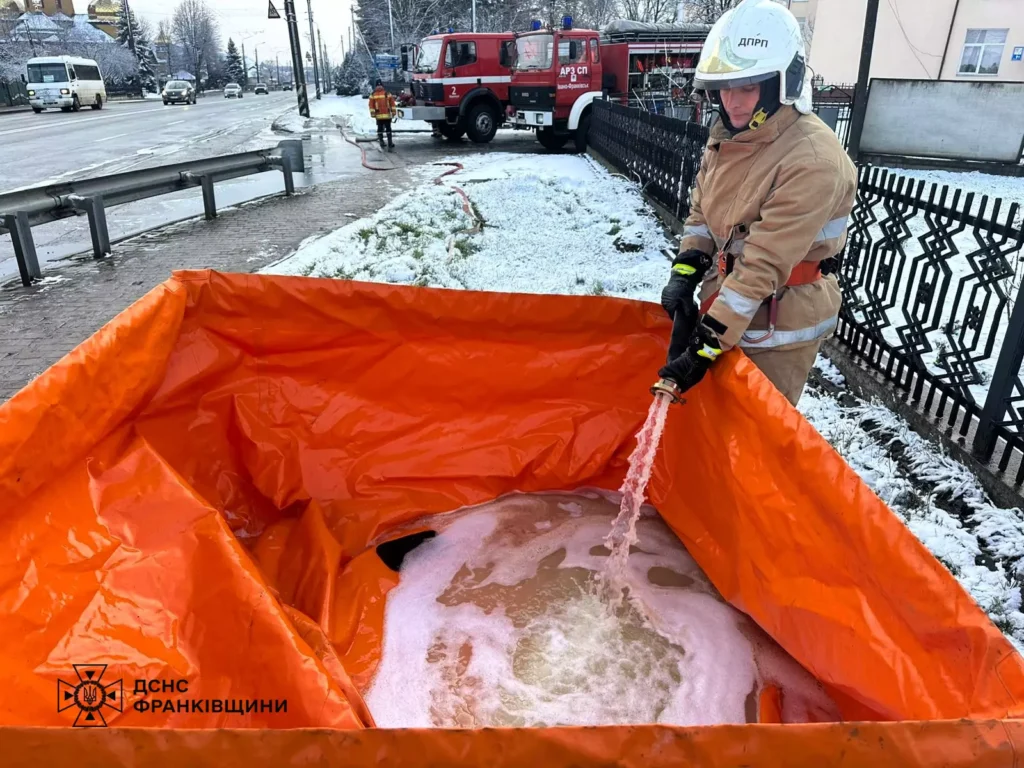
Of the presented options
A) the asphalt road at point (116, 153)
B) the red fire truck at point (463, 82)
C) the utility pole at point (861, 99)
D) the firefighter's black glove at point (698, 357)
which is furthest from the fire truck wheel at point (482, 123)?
the firefighter's black glove at point (698, 357)

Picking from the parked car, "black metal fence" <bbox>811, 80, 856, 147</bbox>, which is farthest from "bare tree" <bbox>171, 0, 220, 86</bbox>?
"black metal fence" <bbox>811, 80, 856, 147</bbox>

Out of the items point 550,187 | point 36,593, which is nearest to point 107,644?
point 36,593

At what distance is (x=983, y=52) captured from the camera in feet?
69.1

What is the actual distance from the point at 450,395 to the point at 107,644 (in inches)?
66.6

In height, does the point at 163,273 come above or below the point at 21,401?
below

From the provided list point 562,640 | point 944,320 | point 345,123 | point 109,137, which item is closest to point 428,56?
point 109,137

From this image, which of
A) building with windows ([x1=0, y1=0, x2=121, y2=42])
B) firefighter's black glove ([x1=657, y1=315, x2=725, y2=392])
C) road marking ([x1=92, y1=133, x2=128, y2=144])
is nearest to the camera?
firefighter's black glove ([x1=657, y1=315, x2=725, y2=392])

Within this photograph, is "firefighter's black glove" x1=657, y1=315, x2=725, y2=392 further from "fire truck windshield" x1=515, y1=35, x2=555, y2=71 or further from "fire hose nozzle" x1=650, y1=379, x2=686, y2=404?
"fire truck windshield" x1=515, y1=35, x2=555, y2=71

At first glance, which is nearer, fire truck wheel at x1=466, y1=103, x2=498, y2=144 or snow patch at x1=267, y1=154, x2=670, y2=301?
snow patch at x1=267, y1=154, x2=670, y2=301

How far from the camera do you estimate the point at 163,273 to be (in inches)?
259

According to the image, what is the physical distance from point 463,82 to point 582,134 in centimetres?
327

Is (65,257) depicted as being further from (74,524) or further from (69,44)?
(69,44)

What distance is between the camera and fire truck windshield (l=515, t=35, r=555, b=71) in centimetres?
1505

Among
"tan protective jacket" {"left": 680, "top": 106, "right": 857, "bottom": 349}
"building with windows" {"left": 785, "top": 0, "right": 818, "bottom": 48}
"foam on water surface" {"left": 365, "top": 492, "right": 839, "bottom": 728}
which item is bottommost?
"foam on water surface" {"left": 365, "top": 492, "right": 839, "bottom": 728}
